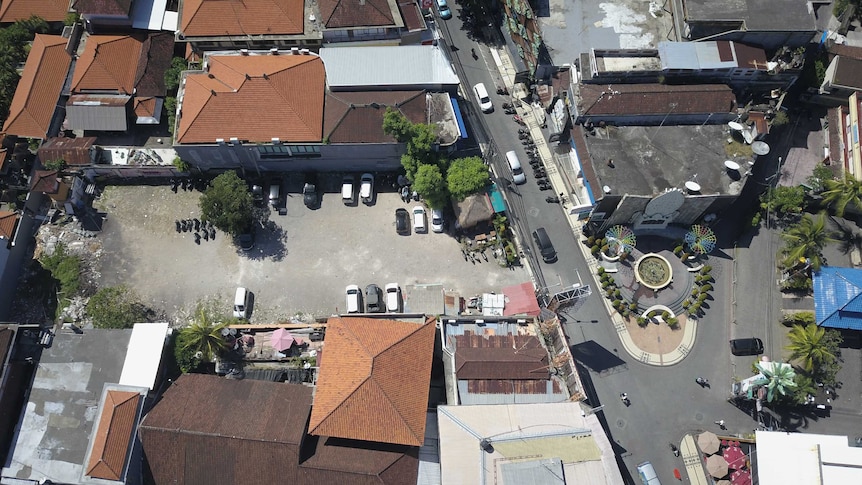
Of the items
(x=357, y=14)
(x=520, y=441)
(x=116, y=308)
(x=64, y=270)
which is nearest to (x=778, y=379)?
(x=520, y=441)

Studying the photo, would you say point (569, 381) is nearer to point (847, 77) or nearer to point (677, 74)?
point (677, 74)

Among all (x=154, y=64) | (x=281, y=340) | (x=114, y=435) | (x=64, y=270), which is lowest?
(x=114, y=435)

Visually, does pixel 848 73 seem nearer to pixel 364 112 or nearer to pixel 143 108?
pixel 364 112

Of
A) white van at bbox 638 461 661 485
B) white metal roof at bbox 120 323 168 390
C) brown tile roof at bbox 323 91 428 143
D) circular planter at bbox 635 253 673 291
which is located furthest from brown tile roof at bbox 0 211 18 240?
white van at bbox 638 461 661 485

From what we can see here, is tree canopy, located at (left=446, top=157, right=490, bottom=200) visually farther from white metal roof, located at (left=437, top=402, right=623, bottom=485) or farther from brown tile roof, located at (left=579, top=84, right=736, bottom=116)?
white metal roof, located at (left=437, top=402, right=623, bottom=485)

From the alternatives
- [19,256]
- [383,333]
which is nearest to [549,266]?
[383,333]

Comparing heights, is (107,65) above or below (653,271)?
above

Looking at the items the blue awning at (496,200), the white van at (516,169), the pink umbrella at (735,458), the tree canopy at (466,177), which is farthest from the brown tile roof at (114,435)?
the pink umbrella at (735,458)
